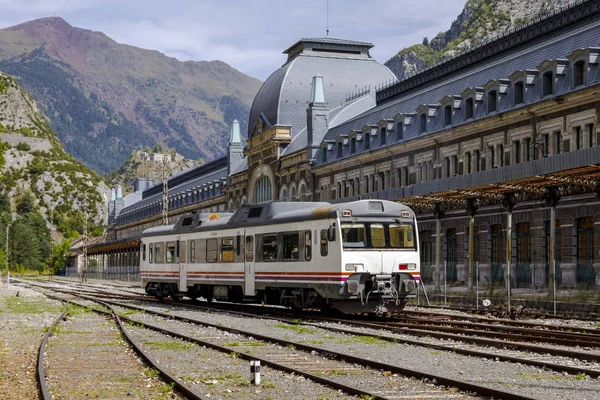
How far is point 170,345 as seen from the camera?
71.6ft

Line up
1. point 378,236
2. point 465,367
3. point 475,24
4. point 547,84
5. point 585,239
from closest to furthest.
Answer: point 465,367 < point 378,236 < point 585,239 < point 547,84 < point 475,24

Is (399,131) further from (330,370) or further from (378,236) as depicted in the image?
(330,370)

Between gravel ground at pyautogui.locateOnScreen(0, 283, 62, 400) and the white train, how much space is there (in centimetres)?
680

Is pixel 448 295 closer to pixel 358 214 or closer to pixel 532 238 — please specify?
pixel 532 238

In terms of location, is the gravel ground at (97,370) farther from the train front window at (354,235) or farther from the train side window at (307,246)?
the train front window at (354,235)

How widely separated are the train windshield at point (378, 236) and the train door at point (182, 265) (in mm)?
13558

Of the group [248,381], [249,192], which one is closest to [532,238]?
[248,381]

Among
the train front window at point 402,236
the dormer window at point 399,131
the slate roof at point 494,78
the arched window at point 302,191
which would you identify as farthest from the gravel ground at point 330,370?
the arched window at point 302,191

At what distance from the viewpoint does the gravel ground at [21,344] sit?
592 inches

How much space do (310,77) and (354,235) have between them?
2536 inches

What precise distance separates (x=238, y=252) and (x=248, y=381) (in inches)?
774

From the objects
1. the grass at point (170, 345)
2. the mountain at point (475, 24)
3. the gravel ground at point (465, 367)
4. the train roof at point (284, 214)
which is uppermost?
the mountain at point (475, 24)

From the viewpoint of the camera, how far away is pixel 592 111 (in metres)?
42.9

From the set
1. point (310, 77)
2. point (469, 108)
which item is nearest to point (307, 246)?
point (469, 108)
